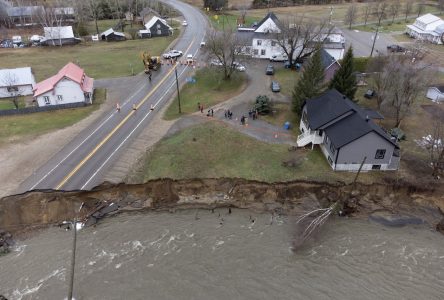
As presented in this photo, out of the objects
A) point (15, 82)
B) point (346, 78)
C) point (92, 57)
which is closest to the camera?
point (346, 78)

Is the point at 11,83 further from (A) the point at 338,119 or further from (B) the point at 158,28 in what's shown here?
(A) the point at 338,119

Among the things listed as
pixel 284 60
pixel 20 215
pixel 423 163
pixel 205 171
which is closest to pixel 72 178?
pixel 20 215

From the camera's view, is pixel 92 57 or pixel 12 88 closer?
pixel 12 88

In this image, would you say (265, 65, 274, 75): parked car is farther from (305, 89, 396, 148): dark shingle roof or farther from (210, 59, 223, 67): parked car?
(305, 89, 396, 148): dark shingle roof

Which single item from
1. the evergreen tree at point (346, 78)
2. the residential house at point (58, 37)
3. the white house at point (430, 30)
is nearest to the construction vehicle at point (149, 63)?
the residential house at point (58, 37)

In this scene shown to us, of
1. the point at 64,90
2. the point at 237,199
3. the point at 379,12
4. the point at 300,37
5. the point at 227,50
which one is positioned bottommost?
the point at 237,199

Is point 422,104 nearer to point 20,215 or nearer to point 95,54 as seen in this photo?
point 20,215

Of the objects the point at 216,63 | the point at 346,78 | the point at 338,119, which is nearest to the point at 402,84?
the point at 346,78

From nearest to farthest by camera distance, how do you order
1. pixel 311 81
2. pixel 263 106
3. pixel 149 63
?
pixel 311 81
pixel 263 106
pixel 149 63
